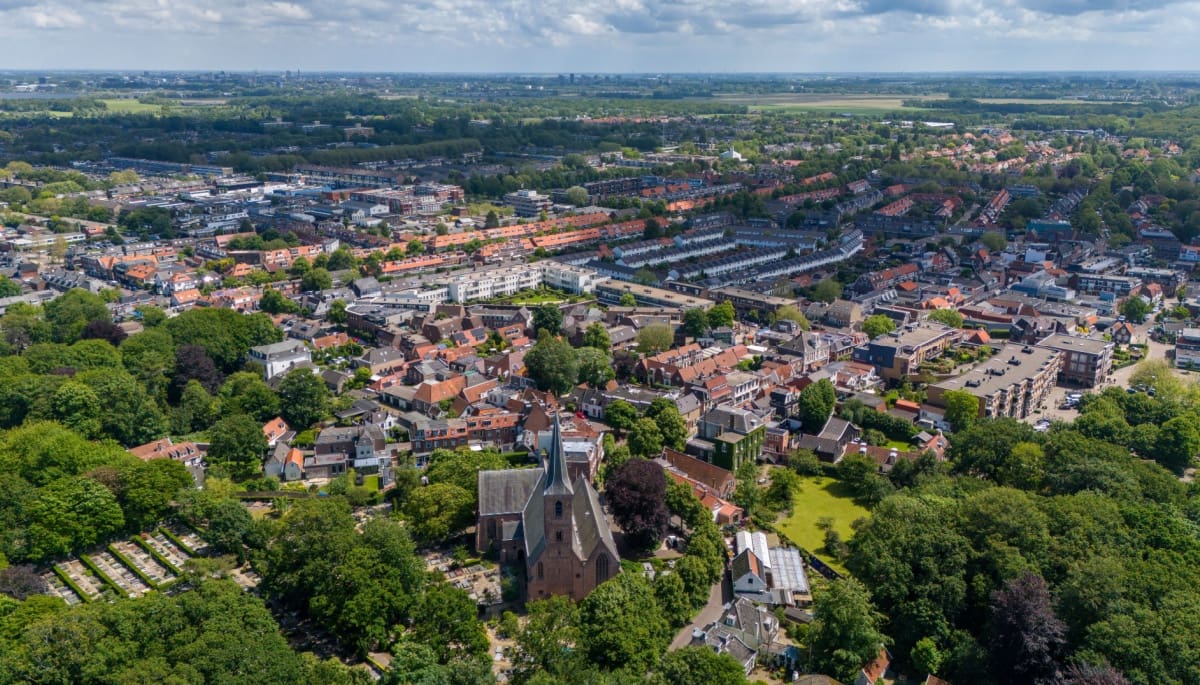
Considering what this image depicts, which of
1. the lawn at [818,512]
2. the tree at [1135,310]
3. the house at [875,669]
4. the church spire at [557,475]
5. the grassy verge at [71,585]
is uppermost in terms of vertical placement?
the church spire at [557,475]

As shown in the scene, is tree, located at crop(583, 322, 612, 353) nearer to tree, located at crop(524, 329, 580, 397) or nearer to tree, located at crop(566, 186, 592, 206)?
tree, located at crop(524, 329, 580, 397)

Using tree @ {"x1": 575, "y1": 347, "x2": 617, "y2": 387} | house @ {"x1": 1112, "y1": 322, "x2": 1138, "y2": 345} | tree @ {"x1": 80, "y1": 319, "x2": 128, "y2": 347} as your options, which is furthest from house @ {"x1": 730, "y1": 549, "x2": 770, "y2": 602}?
house @ {"x1": 1112, "y1": 322, "x2": 1138, "y2": 345}

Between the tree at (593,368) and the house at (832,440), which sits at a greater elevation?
the tree at (593,368)

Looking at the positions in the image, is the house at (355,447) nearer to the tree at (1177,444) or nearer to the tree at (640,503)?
the tree at (640,503)

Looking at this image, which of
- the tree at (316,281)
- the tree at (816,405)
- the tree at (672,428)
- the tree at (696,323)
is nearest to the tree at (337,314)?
the tree at (316,281)

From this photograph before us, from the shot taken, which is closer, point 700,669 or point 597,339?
point 700,669

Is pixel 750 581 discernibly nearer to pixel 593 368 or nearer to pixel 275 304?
pixel 593 368

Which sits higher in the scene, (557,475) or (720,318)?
(557,475)

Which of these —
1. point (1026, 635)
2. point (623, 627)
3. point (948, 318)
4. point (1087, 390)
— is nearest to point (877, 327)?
point (948, 318)
